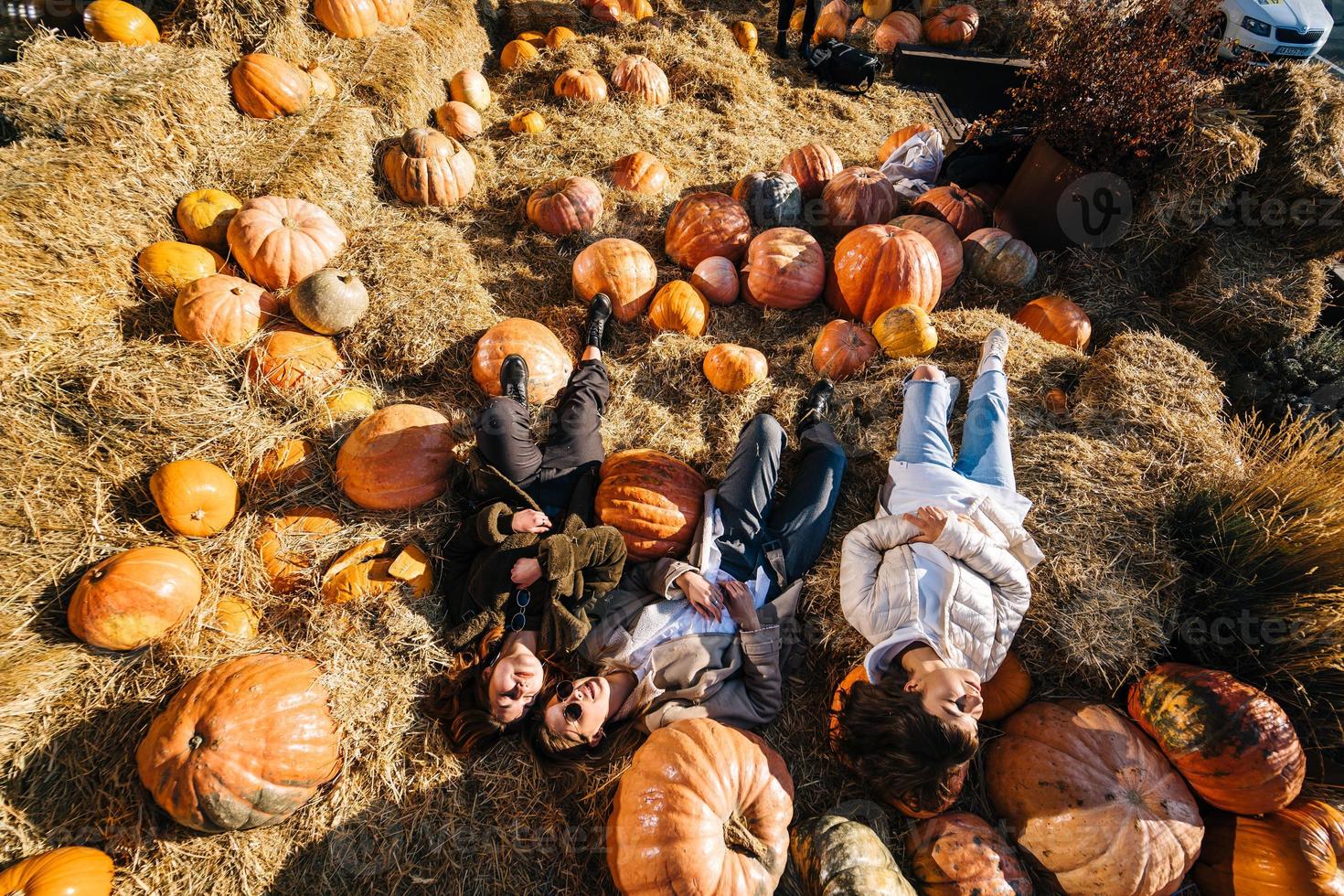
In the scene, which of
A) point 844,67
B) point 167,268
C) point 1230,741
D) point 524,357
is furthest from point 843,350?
point 844,67

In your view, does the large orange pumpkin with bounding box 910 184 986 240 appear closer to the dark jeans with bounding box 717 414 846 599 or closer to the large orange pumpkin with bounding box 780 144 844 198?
the large orange pumpkin with bounding box 780 144 844 198

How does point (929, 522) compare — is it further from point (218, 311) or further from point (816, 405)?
point (218, 311)

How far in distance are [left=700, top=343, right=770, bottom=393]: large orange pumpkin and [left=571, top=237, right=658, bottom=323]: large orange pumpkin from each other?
86 centimetres

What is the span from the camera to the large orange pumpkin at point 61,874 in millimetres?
2256

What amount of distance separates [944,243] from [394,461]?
4719mm

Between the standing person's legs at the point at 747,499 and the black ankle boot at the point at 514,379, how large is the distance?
57.1 inches

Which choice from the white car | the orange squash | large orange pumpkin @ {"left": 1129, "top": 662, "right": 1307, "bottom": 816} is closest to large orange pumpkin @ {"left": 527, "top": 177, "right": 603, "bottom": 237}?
the orange squash

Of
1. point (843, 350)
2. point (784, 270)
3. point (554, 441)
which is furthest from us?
point (784, 270)

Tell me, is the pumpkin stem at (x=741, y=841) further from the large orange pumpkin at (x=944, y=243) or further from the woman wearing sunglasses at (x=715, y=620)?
the large orange pumpkin at (x=944, y=243)

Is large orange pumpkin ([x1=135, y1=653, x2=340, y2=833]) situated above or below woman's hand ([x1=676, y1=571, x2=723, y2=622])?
below

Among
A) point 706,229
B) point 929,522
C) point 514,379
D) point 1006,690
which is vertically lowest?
point 1006,690

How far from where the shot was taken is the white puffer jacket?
9.37 ft

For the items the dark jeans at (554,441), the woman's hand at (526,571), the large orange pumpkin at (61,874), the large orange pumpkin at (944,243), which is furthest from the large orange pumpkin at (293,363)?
the large orange pumpkin at (944,243)

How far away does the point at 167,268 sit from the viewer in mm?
3824
